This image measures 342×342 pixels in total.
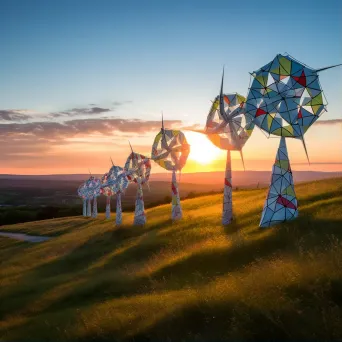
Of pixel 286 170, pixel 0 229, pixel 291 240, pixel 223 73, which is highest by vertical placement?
pixel 223 73

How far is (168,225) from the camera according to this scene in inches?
1640

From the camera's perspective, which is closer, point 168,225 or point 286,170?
point 286,170

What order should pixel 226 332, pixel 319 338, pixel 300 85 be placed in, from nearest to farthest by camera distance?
pixel 319 338, pixel 226 332, pixel 300 85

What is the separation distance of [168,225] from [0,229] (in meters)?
51.4

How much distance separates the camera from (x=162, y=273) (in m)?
24.1

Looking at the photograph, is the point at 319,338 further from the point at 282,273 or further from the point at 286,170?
the point at 286,170

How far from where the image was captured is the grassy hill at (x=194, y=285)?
44.6ft

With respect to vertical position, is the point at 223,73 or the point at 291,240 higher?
the point at 223,73

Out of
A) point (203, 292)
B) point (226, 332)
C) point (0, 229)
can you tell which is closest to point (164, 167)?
point (203, 292)

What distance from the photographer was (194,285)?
20.4 meters


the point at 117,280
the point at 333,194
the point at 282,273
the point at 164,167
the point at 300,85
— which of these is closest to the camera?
the point at 282,273

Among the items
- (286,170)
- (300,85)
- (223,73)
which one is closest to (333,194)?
(286,170)

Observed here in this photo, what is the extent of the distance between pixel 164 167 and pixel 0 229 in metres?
49.2

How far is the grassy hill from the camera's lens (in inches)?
535
